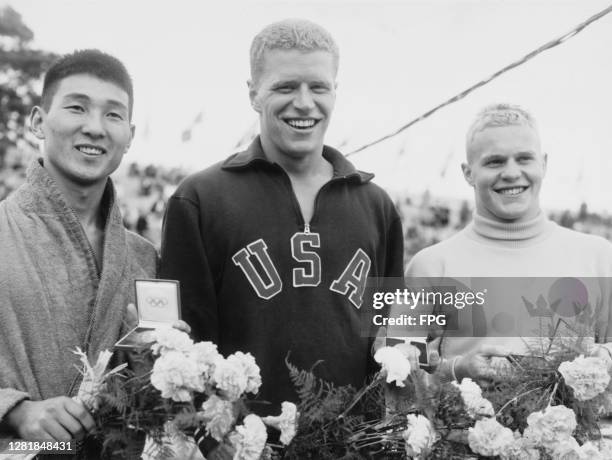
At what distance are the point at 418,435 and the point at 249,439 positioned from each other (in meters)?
0.56

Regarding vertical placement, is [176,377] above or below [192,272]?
below

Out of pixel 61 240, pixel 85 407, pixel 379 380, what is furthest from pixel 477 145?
pixel 85 407

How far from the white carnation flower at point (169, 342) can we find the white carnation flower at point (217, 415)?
0.19 metres

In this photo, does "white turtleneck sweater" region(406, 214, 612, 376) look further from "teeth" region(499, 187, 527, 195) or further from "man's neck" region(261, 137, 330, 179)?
"man's neck" region(261, 137, 330, 179)

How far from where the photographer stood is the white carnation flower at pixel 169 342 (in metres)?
2.19

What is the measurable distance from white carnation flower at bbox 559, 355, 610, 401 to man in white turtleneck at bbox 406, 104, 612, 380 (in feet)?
2.65

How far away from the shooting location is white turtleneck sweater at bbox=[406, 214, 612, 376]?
329 cm

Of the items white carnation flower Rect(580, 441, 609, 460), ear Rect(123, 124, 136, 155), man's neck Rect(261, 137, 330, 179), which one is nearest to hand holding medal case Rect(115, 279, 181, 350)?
ear Rect(123, 124, 136, 155)

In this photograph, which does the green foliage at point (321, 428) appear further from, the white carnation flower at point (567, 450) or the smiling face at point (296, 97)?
the smiling face at point (296, 97)

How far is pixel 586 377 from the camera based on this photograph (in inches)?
96.7

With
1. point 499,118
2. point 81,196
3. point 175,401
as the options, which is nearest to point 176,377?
point 175,401

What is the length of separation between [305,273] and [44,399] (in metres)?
1.15

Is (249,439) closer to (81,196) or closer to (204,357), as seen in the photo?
(204,357)

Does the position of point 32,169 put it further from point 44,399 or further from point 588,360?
point 588,360
